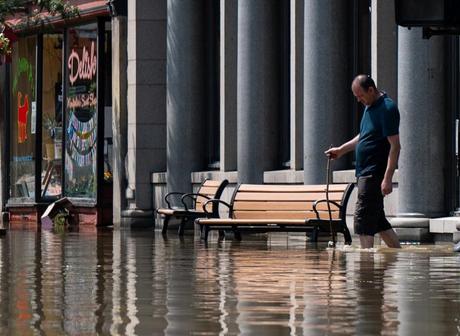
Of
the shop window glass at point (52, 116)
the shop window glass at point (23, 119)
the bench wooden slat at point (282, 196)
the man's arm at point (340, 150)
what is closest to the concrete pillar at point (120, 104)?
the shop window glass at point (52, 116)

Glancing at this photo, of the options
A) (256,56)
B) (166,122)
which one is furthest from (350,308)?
(166,122)

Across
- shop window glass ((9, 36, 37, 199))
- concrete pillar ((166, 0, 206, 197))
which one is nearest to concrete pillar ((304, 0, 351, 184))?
concrete pillar ((166, 0, 206, 197))

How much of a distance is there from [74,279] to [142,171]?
58.7ft

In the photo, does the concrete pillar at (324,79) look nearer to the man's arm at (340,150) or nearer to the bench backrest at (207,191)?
the bench backrest at (207,191)

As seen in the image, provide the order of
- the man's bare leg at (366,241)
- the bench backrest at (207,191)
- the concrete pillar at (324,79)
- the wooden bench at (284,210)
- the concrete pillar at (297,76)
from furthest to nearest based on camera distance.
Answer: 1. the concrete pillar at (297,76)
2. the bench backrest at (207,191)
3. the concrete pillar at (324,79)
4. the wooden bench at (284,210)
5. the man's bare leg at (366,241)

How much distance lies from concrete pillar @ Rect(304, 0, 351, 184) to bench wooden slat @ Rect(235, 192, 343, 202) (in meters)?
1.94

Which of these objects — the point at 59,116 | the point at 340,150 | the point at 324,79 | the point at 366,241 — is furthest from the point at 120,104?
the point at 366,241

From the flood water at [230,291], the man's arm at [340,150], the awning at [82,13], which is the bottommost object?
the flood water at [230,291]

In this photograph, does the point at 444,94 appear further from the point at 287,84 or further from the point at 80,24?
the point at 80,24

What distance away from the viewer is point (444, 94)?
2345 centimetres

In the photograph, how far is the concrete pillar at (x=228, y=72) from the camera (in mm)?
30000

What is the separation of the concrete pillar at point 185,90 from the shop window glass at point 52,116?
663cm

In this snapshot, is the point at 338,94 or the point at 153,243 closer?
the point at 153,243

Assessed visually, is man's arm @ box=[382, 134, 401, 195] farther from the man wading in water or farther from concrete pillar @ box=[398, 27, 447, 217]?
concrete pillar @ box=[398, 27, 447, 217]
